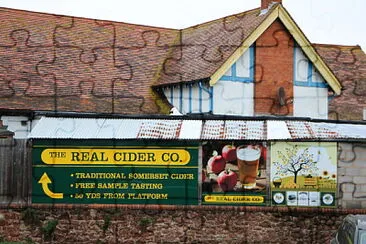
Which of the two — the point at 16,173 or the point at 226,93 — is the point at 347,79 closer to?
the point at 226,93

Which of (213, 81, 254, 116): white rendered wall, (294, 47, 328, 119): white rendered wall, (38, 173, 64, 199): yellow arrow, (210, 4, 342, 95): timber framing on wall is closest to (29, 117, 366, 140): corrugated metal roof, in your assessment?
(38, 173, 64, 199): yellow arrow

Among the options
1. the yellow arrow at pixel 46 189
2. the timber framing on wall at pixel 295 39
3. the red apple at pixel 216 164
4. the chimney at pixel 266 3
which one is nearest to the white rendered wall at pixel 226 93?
the timber framing on wall at pixel 295 39

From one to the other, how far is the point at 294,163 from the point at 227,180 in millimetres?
1614

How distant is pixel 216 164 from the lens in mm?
16828

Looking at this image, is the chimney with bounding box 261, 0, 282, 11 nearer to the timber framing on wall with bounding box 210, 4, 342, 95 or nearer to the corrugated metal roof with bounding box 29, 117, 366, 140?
the timber framing on wall with bounding box 210, 4, 342, 95

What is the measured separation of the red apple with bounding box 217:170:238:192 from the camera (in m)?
16.9

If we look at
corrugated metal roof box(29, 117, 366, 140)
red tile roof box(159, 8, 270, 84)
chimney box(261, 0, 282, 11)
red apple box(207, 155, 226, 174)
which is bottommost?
red apple box(207, 155, 226, 174)

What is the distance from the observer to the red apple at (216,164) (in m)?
16.8

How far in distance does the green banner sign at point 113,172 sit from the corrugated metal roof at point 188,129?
10.4 inches

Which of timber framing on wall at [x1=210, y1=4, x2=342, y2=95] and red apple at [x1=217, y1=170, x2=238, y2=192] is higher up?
timber framing on wall at [x1=210, y1=4, x2=342, y2=95]

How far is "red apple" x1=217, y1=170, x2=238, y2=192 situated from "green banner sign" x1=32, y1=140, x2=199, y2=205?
59cm

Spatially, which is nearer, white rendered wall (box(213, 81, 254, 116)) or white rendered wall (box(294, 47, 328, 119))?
white rendered wall (box(213, 81, 254, 116))

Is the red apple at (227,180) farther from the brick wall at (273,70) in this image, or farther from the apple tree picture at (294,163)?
the brick wall at (273,70)

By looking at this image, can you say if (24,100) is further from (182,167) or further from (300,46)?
(300,46)
